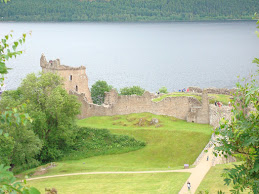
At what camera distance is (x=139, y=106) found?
4931cm

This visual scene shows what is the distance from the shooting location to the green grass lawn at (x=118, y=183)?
29188mm

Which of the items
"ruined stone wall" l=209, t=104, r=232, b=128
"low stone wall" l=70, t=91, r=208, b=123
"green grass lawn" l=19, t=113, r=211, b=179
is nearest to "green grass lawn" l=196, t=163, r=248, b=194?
"green grass lawn" l=19, t=113, r=211, b=179

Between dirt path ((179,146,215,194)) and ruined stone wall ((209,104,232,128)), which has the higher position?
ruined stone wall ((209,104,232,128))

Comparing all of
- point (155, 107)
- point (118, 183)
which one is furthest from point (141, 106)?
point (118, 183)

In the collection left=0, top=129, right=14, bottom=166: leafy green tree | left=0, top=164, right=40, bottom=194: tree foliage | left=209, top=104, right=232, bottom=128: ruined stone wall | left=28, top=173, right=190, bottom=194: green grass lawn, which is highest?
left=0, top=164, right=40, bottom=194: tree foliage

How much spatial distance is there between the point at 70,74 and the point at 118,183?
24.4 metres

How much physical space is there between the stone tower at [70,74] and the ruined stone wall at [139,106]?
3468mm

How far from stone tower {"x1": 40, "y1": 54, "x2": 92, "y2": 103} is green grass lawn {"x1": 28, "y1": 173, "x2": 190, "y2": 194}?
65.8ft

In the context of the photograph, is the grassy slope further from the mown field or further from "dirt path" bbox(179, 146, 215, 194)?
"dirt path" bbox(179, 146, 215, 194)


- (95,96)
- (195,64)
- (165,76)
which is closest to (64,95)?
(95,96)

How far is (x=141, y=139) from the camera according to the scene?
44.2 metres

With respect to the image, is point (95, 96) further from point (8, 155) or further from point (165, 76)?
point (165, 76)

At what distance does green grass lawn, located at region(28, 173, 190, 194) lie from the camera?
29.2 metres

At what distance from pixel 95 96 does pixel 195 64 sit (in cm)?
7129
